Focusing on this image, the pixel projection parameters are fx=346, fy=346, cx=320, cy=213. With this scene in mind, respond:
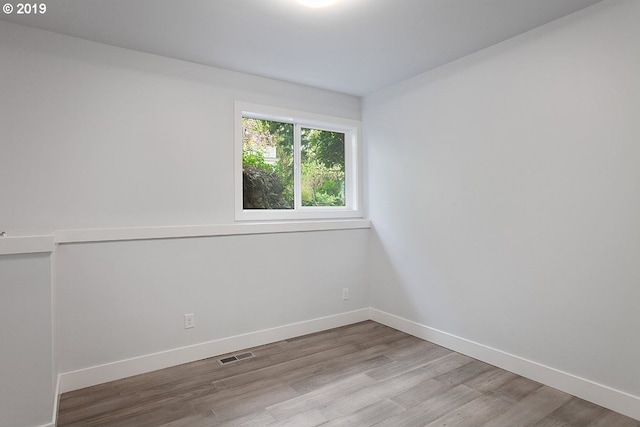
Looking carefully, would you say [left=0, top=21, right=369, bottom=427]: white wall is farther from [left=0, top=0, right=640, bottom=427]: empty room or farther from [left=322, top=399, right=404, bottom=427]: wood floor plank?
[left=322, top=399, right=404, bottom=427]: wood floor plank

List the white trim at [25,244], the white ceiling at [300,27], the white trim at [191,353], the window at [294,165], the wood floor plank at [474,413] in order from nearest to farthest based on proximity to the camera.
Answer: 1. the white trim at [25,244]
2. the wood floor plank at [474,413]
3. the white ceiling at [300,27]
4. the white trim at [191,353]
5. the window at [294,165]

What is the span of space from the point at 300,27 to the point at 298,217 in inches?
71.8

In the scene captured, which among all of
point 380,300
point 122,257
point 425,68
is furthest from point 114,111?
point 380,300

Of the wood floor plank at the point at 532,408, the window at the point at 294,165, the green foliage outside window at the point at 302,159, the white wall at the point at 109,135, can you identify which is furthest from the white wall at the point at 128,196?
the wood floor plank at the point at 532,408

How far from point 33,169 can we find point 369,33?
8.41 ft

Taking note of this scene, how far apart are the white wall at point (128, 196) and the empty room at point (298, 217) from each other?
1 cm

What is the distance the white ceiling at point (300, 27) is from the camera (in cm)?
218

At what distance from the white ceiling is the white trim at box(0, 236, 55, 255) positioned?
1437 mm

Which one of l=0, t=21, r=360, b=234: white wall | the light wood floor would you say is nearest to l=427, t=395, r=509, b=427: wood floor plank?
the light wood floor

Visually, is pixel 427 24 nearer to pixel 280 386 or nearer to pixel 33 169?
pixel 280 386

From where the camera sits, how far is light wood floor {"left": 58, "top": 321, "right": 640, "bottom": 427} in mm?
2080

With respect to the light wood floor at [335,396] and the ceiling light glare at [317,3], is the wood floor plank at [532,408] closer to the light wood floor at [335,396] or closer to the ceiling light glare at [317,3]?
the light wood floor at [335,396]

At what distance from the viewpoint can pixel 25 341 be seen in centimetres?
188

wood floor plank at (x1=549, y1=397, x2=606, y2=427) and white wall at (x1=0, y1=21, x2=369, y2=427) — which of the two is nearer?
wood floor plank at (x1=549, y1=397, x2=606, y2=427)
